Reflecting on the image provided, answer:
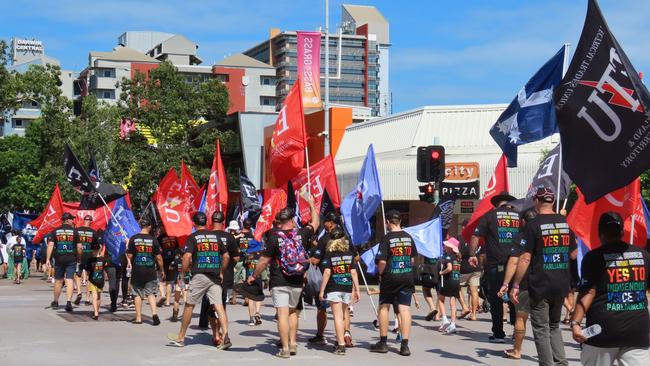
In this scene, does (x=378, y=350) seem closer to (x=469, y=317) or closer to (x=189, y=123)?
(x=469, y=317)

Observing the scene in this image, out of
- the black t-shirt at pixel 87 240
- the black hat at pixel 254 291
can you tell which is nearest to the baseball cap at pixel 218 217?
the black hat at pixel 254 291

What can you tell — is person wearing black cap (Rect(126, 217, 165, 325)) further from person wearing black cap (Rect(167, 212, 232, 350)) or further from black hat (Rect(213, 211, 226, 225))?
black hat (Rect(213, 211, 226, 225))

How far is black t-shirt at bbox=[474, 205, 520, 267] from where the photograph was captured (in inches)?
494

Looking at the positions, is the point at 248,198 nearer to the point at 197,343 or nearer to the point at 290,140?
the point at 290,140

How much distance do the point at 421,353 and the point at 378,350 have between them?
0.55m

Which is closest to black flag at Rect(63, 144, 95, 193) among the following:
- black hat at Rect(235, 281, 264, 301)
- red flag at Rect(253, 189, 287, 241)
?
Answer: red flag at Rect(253, 189, 287, 241)

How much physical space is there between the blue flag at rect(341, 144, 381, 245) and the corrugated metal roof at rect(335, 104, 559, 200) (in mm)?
16352

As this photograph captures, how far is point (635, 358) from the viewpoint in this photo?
6.88 m

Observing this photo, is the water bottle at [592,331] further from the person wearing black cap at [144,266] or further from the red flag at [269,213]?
the red flag at [269,213]

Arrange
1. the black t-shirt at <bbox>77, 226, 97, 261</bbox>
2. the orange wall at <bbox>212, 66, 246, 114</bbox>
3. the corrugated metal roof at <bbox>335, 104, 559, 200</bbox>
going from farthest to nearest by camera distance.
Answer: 1. the orange wall at <bbox>212, 66, 246, 114</bbox>
2. the corrugated metal roof at <bbox>335, 104, 559, 200</bbox>
3. the black t-shirt at <bbox>77, 226, 97, 261</bbox>

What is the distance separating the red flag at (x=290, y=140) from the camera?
612 inches

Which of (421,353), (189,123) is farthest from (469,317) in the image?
(189,123)

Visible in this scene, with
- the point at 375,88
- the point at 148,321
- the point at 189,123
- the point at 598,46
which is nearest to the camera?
the point at 598,46

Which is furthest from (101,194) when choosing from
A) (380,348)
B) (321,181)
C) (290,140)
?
(380,348)
